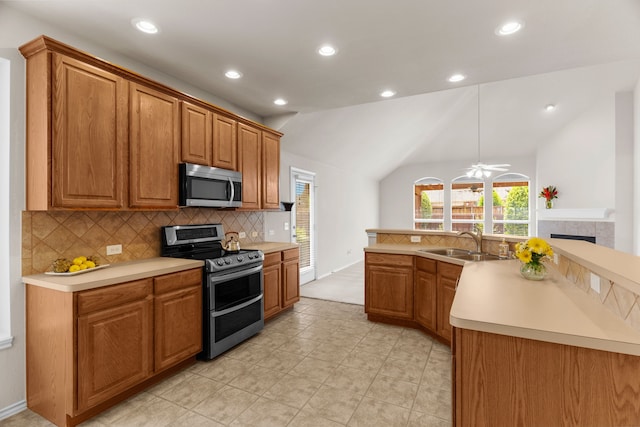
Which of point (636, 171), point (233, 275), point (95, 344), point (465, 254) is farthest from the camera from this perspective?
point (636, 171)

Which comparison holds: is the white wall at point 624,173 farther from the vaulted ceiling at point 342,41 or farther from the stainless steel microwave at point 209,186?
the stainless steel microwave at point 209,186

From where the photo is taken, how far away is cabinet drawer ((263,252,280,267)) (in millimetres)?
3689

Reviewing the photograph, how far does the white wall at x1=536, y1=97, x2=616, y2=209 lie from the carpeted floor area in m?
5.18

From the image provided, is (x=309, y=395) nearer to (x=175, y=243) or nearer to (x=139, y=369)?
(x=139, y=369)

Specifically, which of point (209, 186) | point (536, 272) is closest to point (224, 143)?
point (209, 186)

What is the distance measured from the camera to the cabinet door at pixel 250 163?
3.70 metres

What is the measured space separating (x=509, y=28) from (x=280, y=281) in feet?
11.1

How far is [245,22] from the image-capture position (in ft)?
7.39

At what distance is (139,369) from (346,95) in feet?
11.1

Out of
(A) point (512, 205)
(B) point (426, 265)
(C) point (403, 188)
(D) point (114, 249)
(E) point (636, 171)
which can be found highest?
(C) point (403, 188)

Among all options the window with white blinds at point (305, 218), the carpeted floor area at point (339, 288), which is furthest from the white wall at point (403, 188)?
the window with white blinds at point (305, 218)

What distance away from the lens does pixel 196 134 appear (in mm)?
3084

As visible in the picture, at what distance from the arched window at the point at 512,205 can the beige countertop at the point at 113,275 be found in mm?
9122

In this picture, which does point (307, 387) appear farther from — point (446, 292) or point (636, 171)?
point (636, 171)
